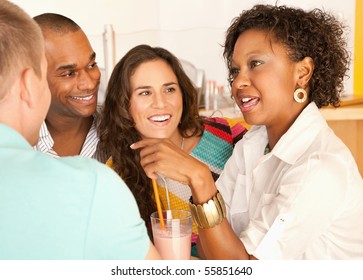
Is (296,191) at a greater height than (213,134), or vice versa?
(296,191)

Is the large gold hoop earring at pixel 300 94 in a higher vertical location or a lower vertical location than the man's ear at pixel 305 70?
lower

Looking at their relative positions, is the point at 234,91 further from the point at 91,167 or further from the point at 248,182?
the point at 91,167

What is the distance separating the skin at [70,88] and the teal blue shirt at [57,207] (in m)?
1.28

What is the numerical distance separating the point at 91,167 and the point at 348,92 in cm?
420

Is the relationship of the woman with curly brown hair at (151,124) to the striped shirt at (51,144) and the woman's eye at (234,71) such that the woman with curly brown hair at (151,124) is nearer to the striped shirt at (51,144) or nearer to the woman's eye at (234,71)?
the striped shirt at (51,144)

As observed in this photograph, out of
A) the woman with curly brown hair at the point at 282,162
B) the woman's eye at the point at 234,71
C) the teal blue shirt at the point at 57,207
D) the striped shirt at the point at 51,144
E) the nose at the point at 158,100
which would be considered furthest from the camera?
the striped shirt at the point at 51,144

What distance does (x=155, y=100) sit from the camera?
201cm

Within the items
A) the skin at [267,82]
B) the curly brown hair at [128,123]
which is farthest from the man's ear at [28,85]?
the curly brown hair at [128,123]

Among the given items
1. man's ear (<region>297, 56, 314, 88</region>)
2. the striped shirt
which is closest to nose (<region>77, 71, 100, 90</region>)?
the striped shirt

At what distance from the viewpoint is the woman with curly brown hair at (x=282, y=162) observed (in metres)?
1.30

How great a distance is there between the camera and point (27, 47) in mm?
930

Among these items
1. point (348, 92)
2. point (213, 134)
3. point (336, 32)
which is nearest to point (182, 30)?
point (348, 92)

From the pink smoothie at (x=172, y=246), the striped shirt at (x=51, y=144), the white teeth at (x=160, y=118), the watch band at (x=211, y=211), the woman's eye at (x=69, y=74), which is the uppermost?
the woman's eye at (x=69, y=74)

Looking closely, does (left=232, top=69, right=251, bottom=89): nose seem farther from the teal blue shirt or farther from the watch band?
the teal blue shirt
